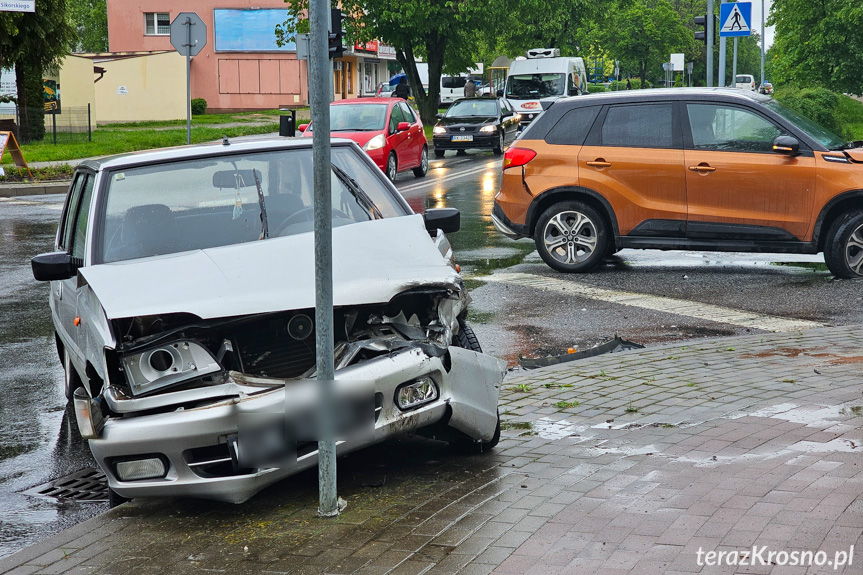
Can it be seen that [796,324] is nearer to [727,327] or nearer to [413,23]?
[727,327]

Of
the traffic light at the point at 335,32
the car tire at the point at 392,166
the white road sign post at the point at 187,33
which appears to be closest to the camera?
the traffic light at the point at 335,32

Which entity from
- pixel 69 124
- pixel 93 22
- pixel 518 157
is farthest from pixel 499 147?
pixel 93 22

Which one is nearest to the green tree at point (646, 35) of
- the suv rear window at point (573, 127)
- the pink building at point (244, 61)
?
the pink building at point (244, 61)

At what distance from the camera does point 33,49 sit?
3278cm

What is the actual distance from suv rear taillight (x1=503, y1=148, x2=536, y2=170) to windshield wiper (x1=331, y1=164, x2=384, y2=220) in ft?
18.6

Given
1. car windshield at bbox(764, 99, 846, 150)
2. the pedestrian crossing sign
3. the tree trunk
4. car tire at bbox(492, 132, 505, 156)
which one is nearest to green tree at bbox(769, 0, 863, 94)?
car tire at bbox(492, 132, 505, 156)

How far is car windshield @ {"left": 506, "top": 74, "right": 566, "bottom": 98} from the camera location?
122ft

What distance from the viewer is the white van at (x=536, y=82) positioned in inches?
1460

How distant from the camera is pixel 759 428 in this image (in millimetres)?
A: 5426

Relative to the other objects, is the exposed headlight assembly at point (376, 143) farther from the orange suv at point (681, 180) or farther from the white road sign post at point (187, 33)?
the orange suv at point (681, 180)

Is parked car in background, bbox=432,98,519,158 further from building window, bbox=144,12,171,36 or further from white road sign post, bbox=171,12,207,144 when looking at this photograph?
building window, bbox=144,12,171,36

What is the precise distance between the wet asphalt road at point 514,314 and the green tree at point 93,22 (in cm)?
7008

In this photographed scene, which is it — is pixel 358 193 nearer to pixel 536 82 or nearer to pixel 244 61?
pixel 536 82

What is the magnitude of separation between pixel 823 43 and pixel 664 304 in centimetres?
3373
